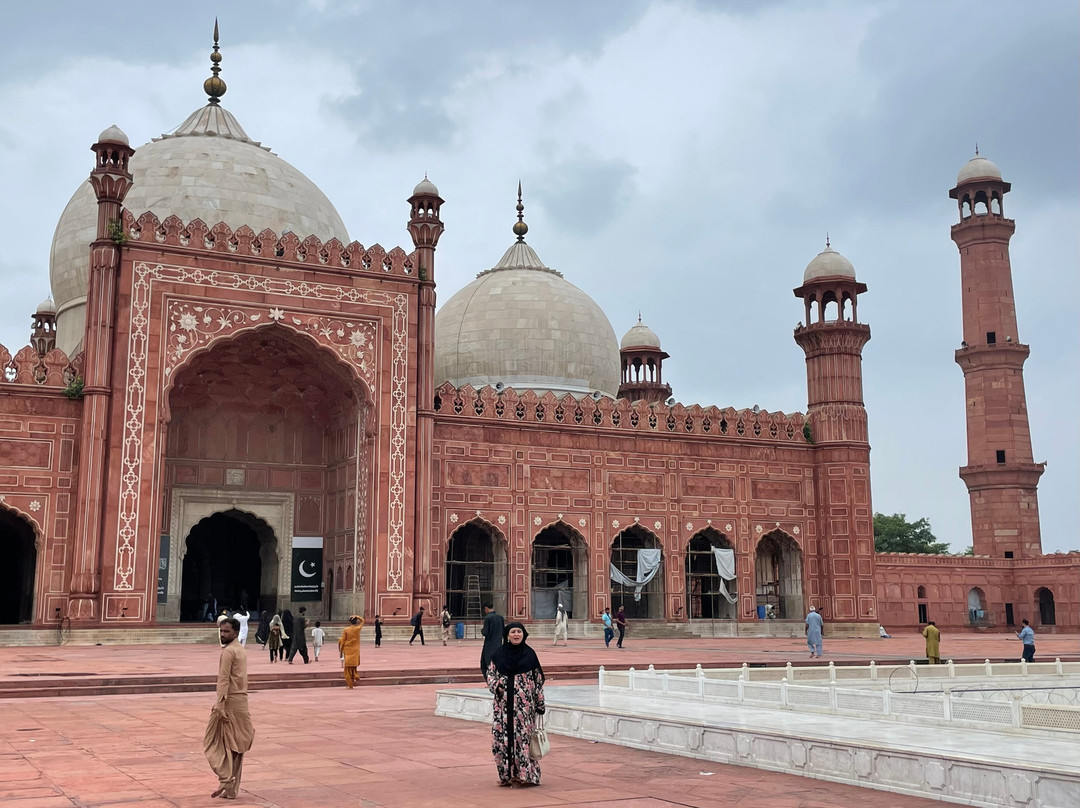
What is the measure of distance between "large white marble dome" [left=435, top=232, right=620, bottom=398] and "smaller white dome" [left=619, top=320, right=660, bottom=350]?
4.75m

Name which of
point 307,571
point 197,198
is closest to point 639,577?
point 307,571

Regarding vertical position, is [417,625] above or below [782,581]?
below

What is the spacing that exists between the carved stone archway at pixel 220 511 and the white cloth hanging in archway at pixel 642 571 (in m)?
7.01

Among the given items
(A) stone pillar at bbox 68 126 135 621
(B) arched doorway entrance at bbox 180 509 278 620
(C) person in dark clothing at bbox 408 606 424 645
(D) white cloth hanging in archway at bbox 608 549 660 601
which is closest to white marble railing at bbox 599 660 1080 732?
(C) person in dark clothing at bbox 408 606 424 645

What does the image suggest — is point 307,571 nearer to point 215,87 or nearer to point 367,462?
point 367,462

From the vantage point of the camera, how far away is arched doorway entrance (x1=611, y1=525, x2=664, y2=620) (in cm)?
2425

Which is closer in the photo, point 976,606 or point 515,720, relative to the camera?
point 515,720

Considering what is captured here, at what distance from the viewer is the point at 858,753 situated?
6.04m

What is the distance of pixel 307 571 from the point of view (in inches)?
887

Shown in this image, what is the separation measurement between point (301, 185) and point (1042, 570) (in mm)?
23482

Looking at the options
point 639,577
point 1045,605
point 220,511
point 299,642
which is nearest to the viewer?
point 299,642

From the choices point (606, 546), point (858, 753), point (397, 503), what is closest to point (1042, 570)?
point (606, 546)

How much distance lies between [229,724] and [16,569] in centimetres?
1950

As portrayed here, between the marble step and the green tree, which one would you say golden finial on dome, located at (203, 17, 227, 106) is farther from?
the green tree
